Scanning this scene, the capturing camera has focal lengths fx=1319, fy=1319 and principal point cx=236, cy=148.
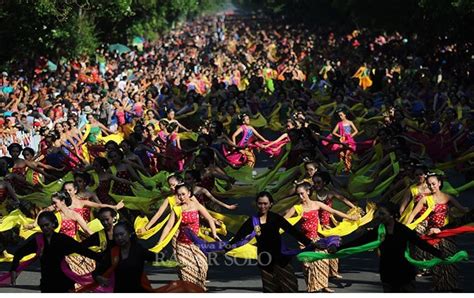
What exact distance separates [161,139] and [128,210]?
5798 mm

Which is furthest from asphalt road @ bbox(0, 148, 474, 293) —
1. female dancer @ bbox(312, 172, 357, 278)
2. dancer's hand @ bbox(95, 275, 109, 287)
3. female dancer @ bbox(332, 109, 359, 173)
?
female dancer @ bbox(332, 109, 359, 173)

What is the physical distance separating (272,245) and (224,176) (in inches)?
235

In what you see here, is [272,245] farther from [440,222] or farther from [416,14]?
[416,14]

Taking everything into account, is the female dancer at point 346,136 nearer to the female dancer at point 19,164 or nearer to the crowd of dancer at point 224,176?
the crowd of dancer at point 224,176

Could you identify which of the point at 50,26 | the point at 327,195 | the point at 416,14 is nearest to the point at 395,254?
the point at 327,195

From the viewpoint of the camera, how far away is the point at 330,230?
15305 mm

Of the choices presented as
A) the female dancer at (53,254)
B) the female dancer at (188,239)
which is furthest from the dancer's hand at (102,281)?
the female dancer at (188,239)

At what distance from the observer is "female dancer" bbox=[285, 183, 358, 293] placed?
14711 mm

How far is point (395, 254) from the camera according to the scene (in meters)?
12.2

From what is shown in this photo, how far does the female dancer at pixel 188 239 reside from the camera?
14430 millimetres

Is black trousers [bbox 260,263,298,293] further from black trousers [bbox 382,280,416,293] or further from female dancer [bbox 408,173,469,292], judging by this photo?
female dancer [bbox 408,173,469,292]

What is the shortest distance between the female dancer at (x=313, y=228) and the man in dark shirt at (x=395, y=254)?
242cm

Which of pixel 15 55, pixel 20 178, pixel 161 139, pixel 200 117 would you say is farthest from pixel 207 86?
pixel 20 178

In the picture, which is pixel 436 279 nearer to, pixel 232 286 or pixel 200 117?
pixel 232 286
